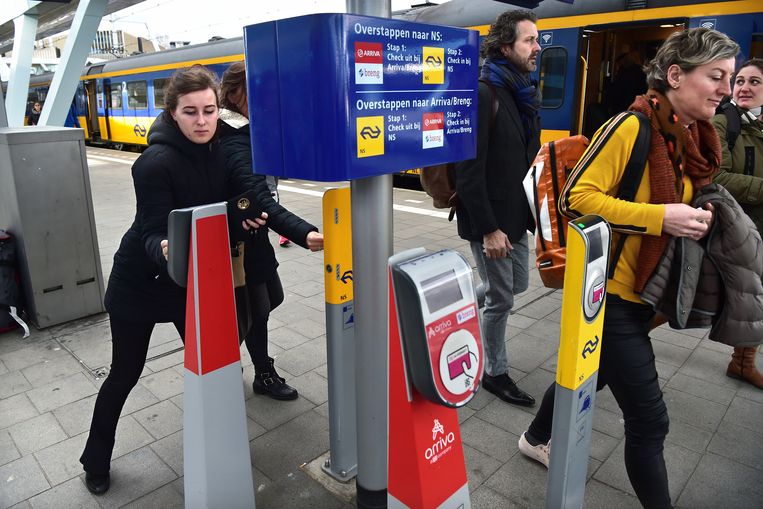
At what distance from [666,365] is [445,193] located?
1.91m

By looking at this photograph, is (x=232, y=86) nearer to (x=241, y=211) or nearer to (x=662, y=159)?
(x=241, y=211)

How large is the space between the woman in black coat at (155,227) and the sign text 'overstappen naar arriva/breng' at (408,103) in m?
0.75

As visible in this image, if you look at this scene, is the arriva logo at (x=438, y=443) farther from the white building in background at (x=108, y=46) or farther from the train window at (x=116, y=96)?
the white building in background at (x=108, y=46)

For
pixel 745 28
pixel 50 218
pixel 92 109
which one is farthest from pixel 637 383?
pixel 92 109

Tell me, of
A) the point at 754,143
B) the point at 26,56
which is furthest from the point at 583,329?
the point at 26,56

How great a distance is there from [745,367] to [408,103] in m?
2.92

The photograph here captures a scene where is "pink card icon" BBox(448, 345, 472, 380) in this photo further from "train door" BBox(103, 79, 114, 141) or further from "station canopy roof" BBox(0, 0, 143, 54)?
"train door" BBox(103, 79, 114, 141)

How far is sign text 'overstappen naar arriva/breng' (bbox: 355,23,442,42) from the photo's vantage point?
170 cm

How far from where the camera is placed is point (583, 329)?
1730 millimetres

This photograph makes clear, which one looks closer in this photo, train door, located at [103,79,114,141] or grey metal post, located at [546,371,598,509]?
grey metal post, located at [546,371,598,509]

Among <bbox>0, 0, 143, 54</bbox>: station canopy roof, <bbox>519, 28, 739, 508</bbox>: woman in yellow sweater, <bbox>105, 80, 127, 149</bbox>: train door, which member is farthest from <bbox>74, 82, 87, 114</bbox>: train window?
<bbox>519, 28, 739, 508</bbox>: woman in yellow sweater

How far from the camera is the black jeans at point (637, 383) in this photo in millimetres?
2066

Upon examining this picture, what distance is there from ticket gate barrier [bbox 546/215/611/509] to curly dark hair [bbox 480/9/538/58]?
162cm

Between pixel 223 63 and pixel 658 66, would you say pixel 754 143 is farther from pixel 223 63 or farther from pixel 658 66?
pixel 223 63
